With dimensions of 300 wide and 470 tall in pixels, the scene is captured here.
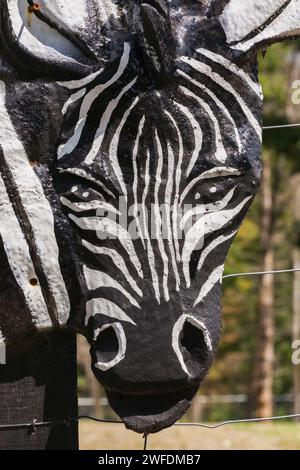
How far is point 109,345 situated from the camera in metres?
1.82

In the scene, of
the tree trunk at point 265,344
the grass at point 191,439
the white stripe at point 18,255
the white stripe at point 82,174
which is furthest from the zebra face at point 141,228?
the tree trunk at point 265,344

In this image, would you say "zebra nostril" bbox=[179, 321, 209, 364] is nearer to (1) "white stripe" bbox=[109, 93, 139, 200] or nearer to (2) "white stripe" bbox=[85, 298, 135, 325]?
(2) "white stripe" bbox=[85, 298, 135, 325]

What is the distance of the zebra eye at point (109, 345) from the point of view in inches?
70.3

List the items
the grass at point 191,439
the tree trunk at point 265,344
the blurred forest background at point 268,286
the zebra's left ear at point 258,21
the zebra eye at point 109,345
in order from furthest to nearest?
the tree trunk at point 265,344
the blurred forest background at point 268,286
the grass at point 191,439
the zebra's left ear at point 258,21
the zebra eye at point 109,345

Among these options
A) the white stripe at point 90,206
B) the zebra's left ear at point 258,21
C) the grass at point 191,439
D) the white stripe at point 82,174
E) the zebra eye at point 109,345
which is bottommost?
the grass at point 191,439

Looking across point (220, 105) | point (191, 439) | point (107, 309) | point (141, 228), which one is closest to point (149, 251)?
point (141, 228)

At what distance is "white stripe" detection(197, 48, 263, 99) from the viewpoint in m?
1.86

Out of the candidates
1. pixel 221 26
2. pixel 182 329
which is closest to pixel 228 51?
pixel 221 26

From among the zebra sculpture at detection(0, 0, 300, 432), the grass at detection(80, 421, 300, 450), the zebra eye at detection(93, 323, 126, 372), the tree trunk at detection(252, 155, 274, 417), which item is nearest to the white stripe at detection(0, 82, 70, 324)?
the zebra sculpture at detection(0, 0, 300, 432)

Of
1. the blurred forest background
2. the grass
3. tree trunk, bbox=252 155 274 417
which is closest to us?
the grass

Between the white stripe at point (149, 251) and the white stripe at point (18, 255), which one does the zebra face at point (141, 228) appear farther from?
the white stripe at point (18, 255)

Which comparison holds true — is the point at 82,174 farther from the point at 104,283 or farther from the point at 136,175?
the point at 104,283

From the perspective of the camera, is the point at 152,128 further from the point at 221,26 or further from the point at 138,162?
the point at 221,26

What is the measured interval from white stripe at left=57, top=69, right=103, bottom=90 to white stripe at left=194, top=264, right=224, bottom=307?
520 mm
